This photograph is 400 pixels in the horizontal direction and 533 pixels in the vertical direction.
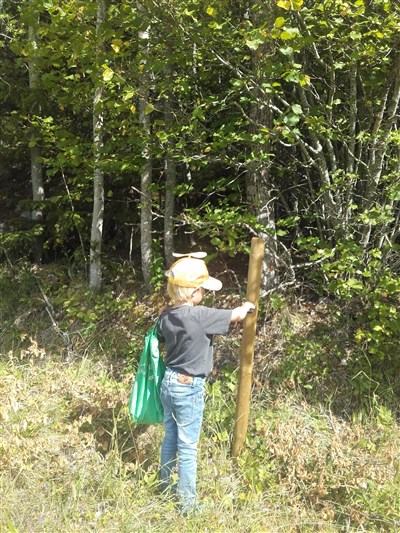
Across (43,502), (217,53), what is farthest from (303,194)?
(43,502)

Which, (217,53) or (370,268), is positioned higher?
(217,53)

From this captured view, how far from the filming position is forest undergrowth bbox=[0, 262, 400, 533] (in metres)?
3.01

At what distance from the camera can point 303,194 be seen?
5066 mm

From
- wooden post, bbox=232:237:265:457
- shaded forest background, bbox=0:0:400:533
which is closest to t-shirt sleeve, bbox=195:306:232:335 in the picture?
wooden post, bbox=232:237:265:457

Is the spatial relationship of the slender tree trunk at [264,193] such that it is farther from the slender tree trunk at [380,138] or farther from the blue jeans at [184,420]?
the blue jeans at [184,420]

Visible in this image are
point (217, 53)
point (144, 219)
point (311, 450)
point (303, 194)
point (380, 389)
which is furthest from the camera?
point (144, 219)

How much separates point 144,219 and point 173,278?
2751 mm

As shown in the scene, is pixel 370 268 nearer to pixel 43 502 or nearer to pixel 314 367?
pixel 314 367

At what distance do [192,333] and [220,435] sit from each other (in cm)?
109

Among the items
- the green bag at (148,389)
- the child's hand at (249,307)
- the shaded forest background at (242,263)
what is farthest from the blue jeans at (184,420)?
the child's hand at (249,307)

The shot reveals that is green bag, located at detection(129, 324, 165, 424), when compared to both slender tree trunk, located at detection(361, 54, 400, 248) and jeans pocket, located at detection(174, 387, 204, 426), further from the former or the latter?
slender tree trunk, located at detection(361, 54, 400, 248)

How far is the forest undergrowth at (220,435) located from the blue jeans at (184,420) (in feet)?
0.38

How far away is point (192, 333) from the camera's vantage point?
2.94 metres

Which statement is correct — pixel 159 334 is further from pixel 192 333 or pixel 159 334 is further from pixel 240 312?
pixel 240 312
